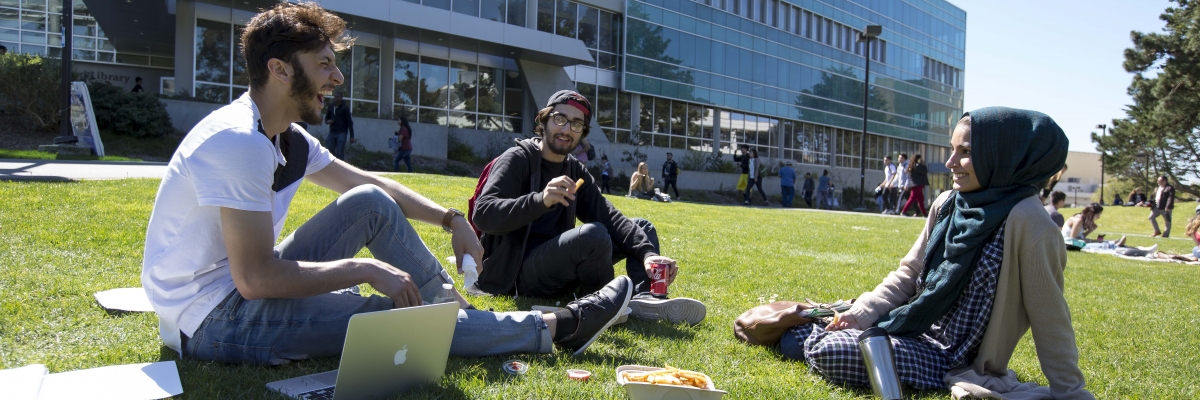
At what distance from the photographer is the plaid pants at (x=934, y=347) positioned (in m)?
3.09

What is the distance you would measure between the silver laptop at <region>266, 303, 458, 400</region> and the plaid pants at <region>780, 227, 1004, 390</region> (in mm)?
1611

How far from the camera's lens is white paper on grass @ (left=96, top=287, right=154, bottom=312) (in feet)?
11.9

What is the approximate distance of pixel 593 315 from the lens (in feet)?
10.7

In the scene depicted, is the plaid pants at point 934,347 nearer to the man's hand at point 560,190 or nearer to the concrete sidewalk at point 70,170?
the man's hand at point 560,190

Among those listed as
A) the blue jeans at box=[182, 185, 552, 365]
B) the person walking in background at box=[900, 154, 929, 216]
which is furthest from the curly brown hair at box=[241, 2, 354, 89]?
the person walking in background at box=[900, 154, 929, 216]

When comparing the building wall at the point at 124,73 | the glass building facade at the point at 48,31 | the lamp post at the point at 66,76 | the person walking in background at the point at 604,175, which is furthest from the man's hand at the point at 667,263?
the glass building facade at the point at 48,31

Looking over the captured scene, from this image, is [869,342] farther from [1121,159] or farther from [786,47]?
[1121,159]

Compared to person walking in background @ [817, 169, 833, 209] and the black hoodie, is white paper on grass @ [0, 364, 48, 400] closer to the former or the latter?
the black hoodie

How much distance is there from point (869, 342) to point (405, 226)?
75.4 inches

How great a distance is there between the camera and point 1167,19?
30859mm

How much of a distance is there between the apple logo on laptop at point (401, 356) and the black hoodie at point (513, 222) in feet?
4.52

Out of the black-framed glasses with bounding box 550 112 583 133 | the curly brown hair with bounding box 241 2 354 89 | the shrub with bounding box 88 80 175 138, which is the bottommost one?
the black-framed glasses with bounding box 550 112 583 133

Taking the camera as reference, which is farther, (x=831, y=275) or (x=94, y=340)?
(x=831, y=275)

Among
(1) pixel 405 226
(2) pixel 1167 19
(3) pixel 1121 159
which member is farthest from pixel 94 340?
(3) pixel 1121 159
